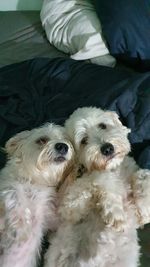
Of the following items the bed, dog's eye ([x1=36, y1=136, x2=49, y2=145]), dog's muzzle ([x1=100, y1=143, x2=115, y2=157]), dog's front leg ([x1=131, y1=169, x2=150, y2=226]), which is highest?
dog's eye ([x1=36, y1=136, x2=49, y2=145])

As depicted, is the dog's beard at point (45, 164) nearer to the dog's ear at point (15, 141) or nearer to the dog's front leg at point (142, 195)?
the dog's ear at point (15, 141)

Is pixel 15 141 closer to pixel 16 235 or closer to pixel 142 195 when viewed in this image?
pixel 16 235

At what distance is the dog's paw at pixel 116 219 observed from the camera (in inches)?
58.1

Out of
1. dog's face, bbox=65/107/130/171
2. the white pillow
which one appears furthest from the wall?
dog's face, bbox=65/107/130/171

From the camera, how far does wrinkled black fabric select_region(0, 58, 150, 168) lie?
6.01ft

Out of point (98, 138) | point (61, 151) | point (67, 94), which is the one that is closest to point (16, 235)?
point (61, 151)

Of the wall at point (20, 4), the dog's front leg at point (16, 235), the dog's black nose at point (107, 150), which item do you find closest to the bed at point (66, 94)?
the dog's black nose at point (107, 150)

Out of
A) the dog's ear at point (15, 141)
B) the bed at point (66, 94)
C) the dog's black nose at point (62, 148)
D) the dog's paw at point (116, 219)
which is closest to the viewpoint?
the dog's paw at point (116, 219)

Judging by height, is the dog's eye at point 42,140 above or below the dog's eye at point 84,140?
above

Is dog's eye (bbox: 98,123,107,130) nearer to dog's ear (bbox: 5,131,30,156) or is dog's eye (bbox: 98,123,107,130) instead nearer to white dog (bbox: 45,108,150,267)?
white dog (bbox: 45,108,150,267)

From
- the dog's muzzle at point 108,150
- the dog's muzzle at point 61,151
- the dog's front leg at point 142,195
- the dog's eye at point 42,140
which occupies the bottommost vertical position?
the dog's front leg at point 142,195

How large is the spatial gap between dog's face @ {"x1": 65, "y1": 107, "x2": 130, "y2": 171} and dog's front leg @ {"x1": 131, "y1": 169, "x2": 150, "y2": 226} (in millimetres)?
91

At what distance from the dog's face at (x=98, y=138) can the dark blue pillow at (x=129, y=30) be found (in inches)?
26.2

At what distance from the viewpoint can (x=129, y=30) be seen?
2.28 m
